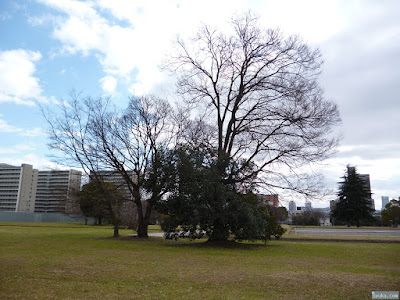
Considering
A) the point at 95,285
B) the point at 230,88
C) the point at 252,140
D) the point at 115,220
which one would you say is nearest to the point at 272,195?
the point at 252,140

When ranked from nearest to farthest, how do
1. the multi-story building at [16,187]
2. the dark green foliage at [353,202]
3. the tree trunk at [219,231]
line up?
1. the tree trunk at [219,231]
2. the dark green foliage at [353,202]
3. the multi-story building at [16,187]

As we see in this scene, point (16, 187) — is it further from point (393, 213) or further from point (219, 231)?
point (219, 231)

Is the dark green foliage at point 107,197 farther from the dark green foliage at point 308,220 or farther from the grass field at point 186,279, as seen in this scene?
the dark green foliage at point 308,220

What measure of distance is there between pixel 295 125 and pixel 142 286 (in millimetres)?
13271

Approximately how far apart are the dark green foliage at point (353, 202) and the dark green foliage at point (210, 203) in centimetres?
4446

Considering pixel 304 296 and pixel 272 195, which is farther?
pixel 272 195

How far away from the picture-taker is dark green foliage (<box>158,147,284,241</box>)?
1589 centimetres

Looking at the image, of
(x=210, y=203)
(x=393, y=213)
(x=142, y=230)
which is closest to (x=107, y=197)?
(x=142, y=230)

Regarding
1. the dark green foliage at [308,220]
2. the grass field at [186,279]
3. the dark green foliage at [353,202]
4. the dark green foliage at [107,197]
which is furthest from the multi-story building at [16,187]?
the grass field at [186,279]

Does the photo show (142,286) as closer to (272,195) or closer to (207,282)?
(207,282)

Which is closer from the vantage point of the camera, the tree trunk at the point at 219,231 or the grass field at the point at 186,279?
the grass field at the point at 186,279

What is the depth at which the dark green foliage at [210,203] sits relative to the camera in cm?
1589

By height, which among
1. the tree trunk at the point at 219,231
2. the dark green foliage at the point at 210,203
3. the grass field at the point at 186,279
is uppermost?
the dark green foliage at the point at 210,203

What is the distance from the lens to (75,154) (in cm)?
2073
